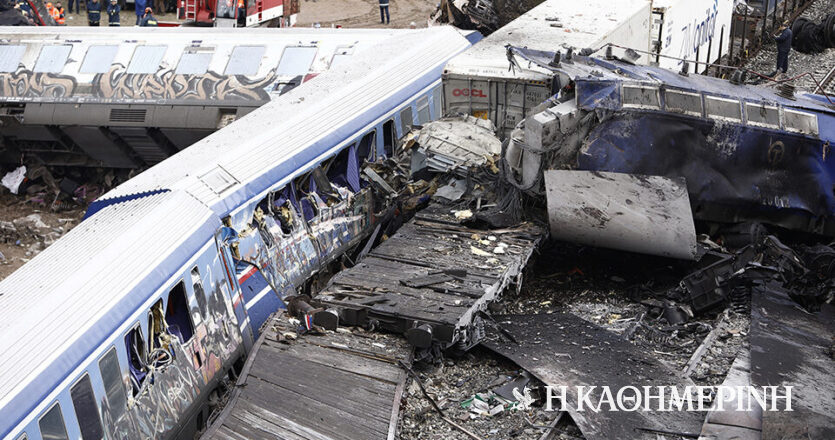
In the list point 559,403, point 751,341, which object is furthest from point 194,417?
point 751,341

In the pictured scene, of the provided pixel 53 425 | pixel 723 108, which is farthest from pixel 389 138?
pixel 53 425

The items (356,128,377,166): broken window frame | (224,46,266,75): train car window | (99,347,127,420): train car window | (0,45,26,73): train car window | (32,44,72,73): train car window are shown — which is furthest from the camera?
(0,45,26,73): train car window

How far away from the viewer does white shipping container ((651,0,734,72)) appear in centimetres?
2039

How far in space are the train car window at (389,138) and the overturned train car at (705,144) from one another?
361cm

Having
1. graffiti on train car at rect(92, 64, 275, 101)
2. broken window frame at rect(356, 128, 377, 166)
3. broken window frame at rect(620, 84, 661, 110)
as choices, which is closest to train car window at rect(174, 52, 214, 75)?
graffiti on train car at rect(92, 64, 275, 101)

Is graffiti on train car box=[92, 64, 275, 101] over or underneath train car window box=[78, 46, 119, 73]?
underneath

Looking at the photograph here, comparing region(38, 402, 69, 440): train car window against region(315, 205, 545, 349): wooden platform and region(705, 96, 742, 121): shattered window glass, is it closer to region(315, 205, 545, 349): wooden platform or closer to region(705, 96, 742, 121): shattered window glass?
region(315, 205, 545, 349): wooden platform

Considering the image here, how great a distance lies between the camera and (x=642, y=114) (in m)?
12.9

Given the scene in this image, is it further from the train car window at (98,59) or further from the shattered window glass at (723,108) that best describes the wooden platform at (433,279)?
the train car window at (98,59)

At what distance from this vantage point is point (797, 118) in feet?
42.1

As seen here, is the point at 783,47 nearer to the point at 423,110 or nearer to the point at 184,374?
the point at 423,110

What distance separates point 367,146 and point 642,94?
15.7 feet

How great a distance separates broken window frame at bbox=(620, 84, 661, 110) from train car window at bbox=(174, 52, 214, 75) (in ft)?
31.1

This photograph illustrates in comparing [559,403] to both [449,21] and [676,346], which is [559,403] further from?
[449,21]
